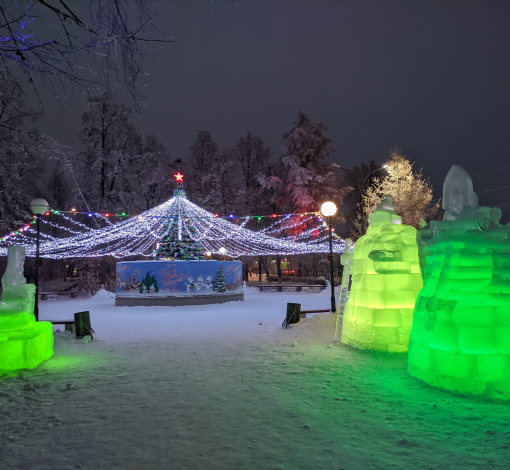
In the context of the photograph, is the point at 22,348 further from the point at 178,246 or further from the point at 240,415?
the point at 178,246

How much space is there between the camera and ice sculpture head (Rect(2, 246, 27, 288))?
6504 millimetres

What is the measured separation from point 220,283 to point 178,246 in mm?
2859

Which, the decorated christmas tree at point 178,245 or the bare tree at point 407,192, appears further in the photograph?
the bare tree at point 407,192

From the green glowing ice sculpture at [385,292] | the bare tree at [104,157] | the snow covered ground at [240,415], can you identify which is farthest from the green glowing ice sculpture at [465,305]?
the bare tree at [104,157]

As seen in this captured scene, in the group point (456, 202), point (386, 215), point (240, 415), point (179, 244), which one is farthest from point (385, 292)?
point (179, 244)

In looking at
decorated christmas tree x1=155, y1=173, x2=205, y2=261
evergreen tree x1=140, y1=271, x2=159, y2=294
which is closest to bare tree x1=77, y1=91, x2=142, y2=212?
decorated christmas tree x1=155, y1=173, x2=205, y2=261

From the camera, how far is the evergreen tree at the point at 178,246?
700 inches

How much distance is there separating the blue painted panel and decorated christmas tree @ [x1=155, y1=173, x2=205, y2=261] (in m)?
1.26

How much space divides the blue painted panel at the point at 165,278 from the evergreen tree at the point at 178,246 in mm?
1256

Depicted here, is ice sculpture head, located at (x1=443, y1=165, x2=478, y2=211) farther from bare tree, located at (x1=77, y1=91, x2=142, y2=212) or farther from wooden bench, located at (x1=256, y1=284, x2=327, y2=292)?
bare tree, located at (x1=77, y1=91, x2=142, y2=212)

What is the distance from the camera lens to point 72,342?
27.0 feet

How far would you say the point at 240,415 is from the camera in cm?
409

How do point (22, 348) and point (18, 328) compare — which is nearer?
point (22, 348)

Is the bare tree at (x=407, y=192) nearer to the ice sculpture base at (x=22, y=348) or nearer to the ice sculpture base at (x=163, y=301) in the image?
the ice sculpture base at (x=163, y=301)
